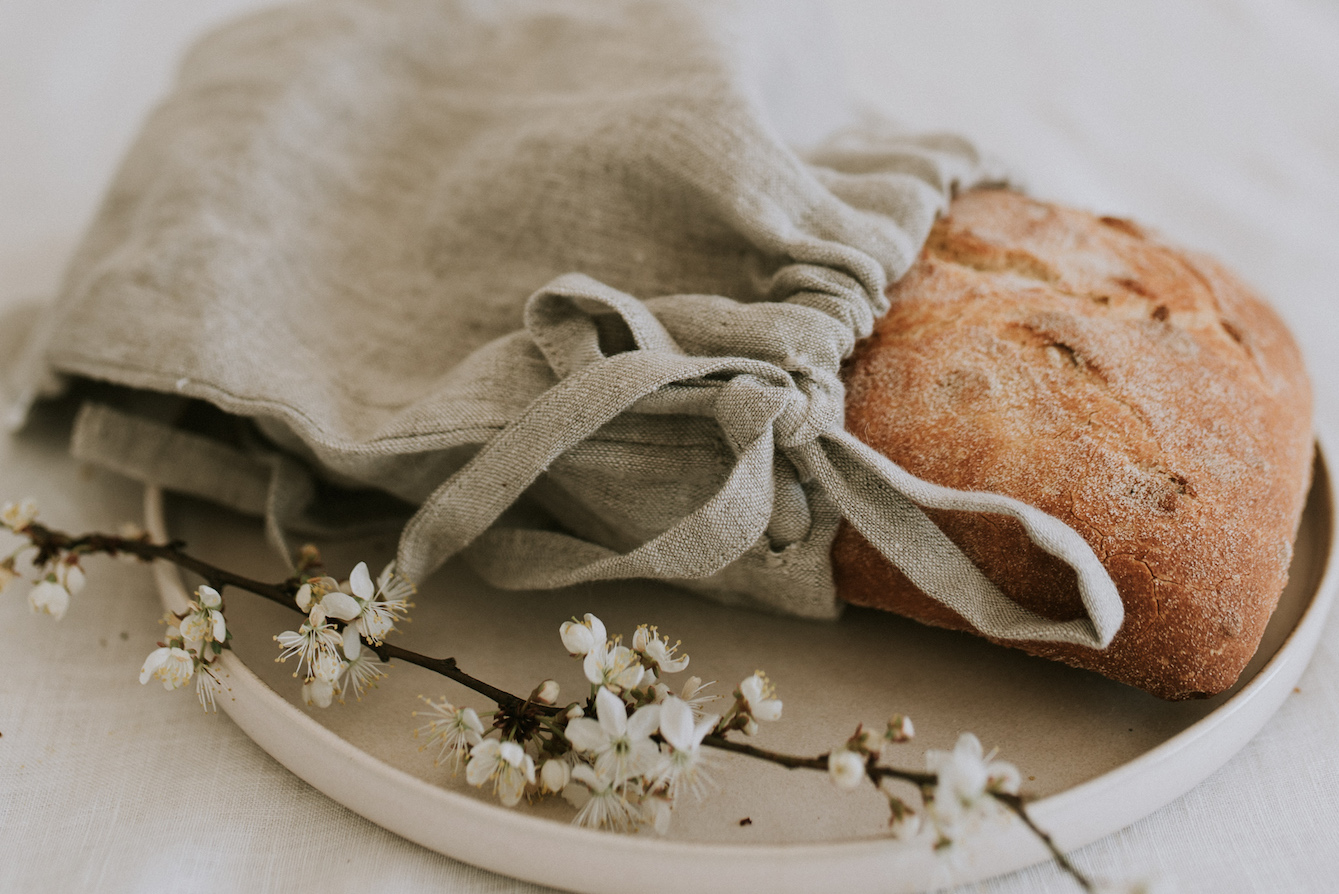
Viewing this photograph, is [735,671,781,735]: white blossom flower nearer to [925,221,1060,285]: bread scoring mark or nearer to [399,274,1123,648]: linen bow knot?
[399,274,1123,648]: linen bow knot

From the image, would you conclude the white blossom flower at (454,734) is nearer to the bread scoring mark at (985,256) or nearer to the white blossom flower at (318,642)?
the white blossom flower at (318,642)

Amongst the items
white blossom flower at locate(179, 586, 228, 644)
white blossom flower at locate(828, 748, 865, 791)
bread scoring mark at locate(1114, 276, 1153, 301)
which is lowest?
white blossom flower at locate(179, 586, 228, 644)

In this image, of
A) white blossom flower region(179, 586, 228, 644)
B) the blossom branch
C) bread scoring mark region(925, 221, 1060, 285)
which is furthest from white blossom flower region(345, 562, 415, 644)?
bread scoring mark region(925, 221, 1060, 285)

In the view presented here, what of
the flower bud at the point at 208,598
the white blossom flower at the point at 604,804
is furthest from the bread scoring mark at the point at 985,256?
the flower bud at the point at 208,598

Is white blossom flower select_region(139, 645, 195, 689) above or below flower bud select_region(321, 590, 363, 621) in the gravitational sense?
below

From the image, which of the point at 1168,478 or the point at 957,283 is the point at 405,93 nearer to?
the point at 957,283

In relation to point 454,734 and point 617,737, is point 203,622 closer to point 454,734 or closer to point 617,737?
point 454,734

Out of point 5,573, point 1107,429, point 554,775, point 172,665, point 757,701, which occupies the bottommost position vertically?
point 5,573

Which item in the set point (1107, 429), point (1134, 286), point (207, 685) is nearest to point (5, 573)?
point (207, 685)
